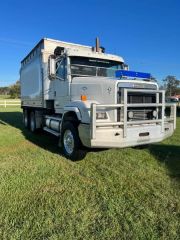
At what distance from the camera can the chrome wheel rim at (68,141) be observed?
19.1 ft

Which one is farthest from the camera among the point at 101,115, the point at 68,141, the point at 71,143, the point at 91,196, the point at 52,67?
the point at 52,67

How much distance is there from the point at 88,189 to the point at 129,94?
94.7 inches

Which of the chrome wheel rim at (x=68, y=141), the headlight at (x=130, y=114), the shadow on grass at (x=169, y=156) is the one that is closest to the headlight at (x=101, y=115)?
the headlight at (x=130, y=114)

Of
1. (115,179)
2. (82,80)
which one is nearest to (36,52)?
(82,80)

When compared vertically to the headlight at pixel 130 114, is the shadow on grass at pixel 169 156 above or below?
below

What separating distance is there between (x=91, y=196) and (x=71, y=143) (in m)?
2.27

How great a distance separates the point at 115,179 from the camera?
4.51m

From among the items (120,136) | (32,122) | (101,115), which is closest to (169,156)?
(120,136)

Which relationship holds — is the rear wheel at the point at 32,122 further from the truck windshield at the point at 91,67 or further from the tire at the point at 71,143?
the truck windshield at the point at 91,67

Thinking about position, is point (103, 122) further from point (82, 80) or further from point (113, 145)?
point (82, 80)

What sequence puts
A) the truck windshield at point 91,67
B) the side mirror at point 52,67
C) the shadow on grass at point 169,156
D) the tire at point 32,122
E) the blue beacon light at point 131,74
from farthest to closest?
1. the tire at point 32,122
2. the side mirror at point 52,67
3. the truck windshield at point 91,67
4. the blue beacon light at point 131,74
5. the shadow on grass at point 169,156

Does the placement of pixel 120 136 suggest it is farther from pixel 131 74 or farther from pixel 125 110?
pixel 131 74

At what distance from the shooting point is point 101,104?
4.97 meters

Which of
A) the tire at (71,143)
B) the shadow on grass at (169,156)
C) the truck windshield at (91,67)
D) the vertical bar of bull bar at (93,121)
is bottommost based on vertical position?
the shadow on grass at (169,156)
